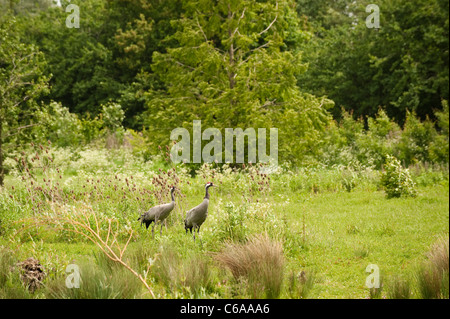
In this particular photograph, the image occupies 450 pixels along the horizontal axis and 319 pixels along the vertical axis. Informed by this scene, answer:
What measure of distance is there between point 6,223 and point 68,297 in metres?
4.09

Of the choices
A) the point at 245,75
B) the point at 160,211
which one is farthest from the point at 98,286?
the point at 245,75

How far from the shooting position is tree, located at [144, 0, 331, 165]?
12117 mm

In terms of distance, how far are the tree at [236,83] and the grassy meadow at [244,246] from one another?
1923mm

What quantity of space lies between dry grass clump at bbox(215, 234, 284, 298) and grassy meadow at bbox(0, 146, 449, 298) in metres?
0.01

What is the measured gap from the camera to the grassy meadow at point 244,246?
467 centimetres

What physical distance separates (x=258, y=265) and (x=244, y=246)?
1.66 feet

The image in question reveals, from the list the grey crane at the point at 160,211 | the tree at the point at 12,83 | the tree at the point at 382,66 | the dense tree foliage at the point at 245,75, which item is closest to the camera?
the grey crane at the point at 160,211

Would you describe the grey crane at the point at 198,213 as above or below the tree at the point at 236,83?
below

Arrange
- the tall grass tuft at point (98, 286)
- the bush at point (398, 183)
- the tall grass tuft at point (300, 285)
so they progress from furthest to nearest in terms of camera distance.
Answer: the bush at point (398, 183) < the tall grass tuft at point (300, 285) < the tall grass tuft at point (98, 286)

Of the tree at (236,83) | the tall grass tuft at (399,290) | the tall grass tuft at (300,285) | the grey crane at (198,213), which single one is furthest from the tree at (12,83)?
the tall grass tuft at (399,290)

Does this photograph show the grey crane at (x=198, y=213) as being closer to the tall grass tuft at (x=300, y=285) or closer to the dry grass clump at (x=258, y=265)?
the dry grass clump at (x=258, y=265)

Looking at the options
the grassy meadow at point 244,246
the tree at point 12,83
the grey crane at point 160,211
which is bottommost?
the grassy meadow at point 244,246

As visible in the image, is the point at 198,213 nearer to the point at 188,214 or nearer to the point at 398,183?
the point at 188,214

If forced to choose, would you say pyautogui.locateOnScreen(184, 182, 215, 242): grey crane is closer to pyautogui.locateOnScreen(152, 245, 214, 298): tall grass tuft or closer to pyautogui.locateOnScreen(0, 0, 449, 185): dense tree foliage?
pyautogui.locateOnScreen(152, 245, 214, 298): tall grass tuft
